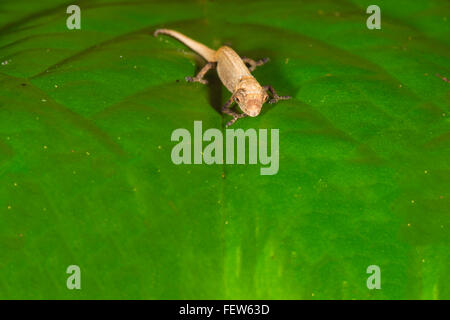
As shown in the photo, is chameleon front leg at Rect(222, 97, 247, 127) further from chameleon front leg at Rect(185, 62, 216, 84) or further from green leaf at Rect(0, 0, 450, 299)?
chameleon front leg at Rect(185, 62, 216, 84)

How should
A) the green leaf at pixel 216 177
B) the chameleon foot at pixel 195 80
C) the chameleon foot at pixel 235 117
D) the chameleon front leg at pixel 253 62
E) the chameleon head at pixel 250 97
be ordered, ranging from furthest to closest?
the chameleon front leg at pixel 253 62
the chameleon foot at pixel 195 80
the chameleon head at pixel 250 97
the chameleon foot at pixel 235 117
the green leaf at pixel 216 177

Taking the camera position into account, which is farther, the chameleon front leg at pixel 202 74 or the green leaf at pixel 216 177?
the chameleon front leg at pixel 202 74

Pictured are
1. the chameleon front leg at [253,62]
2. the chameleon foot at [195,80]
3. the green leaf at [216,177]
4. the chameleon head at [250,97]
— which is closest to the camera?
the green leaf at [216,177]

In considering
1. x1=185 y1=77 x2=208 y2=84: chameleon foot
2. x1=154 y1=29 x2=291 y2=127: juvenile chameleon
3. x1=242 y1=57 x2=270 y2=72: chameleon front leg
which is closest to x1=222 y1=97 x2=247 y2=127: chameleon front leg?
x1=154 y1=29 x2=291 y2=127: juvenile chameleon

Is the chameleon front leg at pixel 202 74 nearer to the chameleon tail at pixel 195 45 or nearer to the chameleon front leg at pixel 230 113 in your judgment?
the chameleon tail at pixel 195 45

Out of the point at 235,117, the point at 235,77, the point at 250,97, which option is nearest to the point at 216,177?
the point at 235,117

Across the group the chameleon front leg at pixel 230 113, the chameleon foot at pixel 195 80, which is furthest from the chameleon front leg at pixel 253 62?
the chameleon front leg at pixel 230 113

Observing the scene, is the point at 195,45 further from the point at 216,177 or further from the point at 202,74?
the point at 216,177
